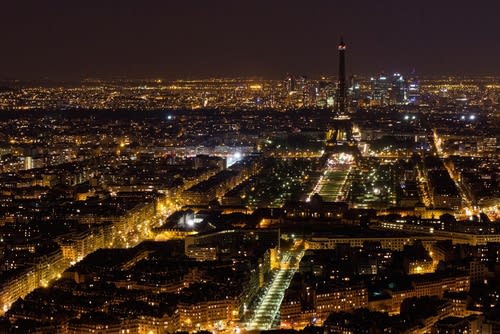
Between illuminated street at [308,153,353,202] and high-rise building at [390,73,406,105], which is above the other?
high-rise building at [390,73,406,105]

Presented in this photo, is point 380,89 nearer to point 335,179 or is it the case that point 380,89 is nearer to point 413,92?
point 413,92

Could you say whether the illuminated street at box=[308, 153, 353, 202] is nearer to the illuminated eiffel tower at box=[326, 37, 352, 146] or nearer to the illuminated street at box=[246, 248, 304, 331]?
the illuminated eiffel tower at box=[326, 37, 352, 146]

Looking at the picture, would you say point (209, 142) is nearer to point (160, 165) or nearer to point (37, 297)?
point (160, 165)

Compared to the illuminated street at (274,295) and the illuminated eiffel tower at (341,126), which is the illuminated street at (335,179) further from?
the illuminated street at (274,295)

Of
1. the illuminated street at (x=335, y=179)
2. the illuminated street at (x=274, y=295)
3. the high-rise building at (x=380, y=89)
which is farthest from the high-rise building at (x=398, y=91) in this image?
the illuminated street at (x=274, y=295)

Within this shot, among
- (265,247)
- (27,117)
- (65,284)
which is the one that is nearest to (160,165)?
(265,247)

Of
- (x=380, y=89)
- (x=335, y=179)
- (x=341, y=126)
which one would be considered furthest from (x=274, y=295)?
(x=380, y=89)

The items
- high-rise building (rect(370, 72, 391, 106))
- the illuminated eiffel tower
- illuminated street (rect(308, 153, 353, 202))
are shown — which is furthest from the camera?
high-rise building (rect(370, 72, 391, 106))

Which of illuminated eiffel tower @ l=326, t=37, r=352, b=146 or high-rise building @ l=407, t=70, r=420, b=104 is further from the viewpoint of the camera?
high-rise building @ l=407, t=70, r=420, b=104

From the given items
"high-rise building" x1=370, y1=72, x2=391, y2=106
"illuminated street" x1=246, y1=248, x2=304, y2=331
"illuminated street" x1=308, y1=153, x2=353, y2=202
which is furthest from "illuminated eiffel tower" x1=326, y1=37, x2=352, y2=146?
"illuminated street" x1=246, y1=248, x2=304, y2=331
